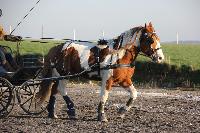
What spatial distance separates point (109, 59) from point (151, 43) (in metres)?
1.08

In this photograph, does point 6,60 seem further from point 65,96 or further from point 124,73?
point 124,73

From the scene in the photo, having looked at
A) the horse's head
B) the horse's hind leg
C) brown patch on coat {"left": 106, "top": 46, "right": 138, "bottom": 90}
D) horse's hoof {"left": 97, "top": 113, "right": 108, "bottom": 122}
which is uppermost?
the horse's head

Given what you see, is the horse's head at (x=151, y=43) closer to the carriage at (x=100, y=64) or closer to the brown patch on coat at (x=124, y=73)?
the carriage at (x=100, y=64)

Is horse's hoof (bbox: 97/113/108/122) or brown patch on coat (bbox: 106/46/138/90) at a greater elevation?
brown patch on coat (bbox: 106/46/138/90)

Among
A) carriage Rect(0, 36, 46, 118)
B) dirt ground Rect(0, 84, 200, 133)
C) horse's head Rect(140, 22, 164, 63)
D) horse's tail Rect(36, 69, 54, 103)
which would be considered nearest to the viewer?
dirt ground Rect(0, 84, 200, 133)

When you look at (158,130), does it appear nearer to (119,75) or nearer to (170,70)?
(119,75)

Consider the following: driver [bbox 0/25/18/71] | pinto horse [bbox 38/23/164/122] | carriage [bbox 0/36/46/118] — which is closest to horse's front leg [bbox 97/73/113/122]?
pinto horse [bbox 38/23/164/122]

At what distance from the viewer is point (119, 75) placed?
38.5ft

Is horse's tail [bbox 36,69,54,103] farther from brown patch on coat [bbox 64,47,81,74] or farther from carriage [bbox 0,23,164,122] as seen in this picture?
brown patch on coat [bbox 64,47,81,74]

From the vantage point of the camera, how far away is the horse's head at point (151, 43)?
11.9 m

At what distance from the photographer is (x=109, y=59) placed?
38.9 feet

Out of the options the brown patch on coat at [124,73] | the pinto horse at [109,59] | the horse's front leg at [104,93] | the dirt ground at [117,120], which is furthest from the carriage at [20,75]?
the brown patch on coat at [124,73]

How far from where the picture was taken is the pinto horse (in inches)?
463

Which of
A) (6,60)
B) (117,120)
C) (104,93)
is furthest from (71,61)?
(117,120)
